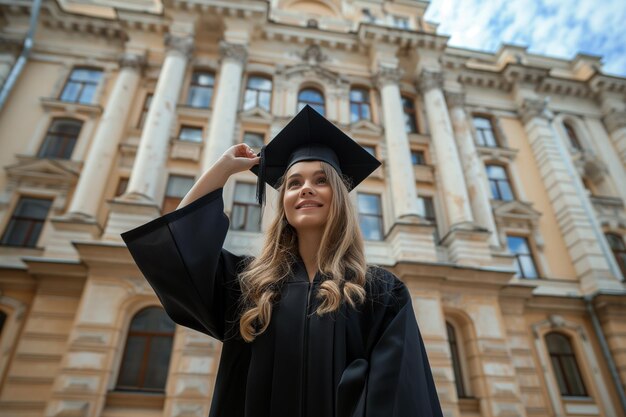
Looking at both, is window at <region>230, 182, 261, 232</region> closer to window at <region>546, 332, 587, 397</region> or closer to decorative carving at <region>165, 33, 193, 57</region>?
decorative carving at <region>165, 33, 193, 57</region>

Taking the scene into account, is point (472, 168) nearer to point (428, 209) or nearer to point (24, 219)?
point (428, 209)

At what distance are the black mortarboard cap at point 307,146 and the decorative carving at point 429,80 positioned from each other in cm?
1349

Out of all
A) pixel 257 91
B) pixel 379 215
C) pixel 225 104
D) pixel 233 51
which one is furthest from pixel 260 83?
pixel 379 215

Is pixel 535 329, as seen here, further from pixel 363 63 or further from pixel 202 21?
pixel 202 21

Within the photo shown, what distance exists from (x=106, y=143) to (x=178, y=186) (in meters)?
2.73

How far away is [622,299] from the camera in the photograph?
11.9m

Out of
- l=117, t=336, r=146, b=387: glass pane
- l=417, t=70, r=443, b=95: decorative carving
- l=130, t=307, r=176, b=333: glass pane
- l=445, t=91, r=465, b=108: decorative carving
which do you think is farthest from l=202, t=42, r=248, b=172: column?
l=445, t=91, r=465, b=108: decorative carving

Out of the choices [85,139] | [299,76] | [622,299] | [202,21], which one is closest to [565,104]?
[622,299]

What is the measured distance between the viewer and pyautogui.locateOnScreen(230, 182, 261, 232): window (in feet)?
38.2

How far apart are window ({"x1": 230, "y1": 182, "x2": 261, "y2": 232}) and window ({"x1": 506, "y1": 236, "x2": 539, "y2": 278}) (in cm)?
944

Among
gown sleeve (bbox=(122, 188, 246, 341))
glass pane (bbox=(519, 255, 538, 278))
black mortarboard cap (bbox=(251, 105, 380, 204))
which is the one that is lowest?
gown sleeve (bbox=(122, 188, 246, 341))

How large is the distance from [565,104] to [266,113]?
14788 millimetres

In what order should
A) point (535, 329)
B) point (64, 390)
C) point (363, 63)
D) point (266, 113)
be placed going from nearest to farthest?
point (64, 390) → point (535, 329) → point (266, 113) → point (363, 63)

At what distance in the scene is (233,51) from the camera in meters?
14.0
